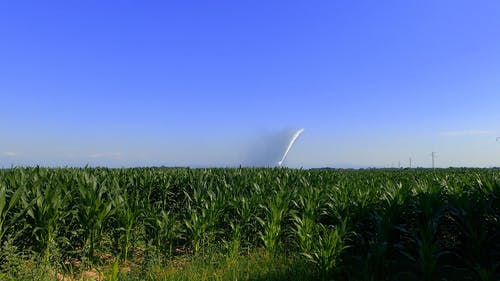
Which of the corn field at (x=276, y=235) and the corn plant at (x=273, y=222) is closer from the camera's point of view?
the corn field at (x=276, y=235)

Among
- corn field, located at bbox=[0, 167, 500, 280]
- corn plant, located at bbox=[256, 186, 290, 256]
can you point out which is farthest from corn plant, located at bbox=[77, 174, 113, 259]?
corn plant, located at bbox=[256, 186, 290, 256]

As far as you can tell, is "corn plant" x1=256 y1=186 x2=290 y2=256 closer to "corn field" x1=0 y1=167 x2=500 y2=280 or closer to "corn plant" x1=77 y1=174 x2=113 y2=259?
"corn field" x1=0 y1=167 x2=500 y2=280

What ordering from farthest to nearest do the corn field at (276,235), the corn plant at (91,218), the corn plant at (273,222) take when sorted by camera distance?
the corn plant at (273,222)
the corn plant at (91,218)
the corn field at (276,235)

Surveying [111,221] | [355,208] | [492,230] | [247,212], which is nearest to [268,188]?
[247,212]

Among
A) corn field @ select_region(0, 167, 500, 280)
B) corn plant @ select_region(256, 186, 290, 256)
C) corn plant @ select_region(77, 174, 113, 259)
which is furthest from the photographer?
corn plant @ select_region(256, 186, 290, 256)

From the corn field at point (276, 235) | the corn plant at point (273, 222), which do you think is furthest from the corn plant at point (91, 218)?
the corn plant at point (273, 222)

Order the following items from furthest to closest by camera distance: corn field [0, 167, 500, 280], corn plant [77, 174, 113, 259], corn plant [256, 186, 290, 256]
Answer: corn plant [256, 186, 290, 256]
corn plant [77, 174, 113, 259]
corn field [0, 167, 500, 280]

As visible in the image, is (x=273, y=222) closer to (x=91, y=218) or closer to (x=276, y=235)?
(x=276, y=235)

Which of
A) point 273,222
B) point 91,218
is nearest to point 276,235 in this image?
point 273,222

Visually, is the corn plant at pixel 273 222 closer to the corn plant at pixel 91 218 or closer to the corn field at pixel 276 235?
the corn field at pixel 276 235

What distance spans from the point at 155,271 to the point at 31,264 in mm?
1921

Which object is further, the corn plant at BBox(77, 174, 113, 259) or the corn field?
the corn plant at BBox(77, 174, 113, 259)

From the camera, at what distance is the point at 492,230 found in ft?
21.6

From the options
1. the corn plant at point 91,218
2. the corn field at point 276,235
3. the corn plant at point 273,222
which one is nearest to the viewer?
the corn field at point 276,235
